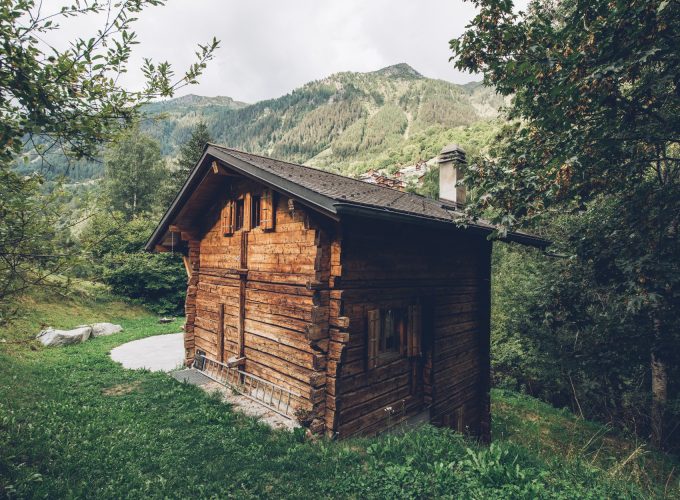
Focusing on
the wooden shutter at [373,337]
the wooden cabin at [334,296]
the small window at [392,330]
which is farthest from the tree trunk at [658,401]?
the wooden shutter at [373,337]

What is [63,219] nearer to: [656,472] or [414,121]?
[656,472]

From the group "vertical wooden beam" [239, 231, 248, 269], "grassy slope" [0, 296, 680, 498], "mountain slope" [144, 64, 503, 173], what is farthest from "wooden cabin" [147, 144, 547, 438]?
"mountain slope" [144, 64, 503, 173]

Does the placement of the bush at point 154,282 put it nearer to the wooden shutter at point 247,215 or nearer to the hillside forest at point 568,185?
the hillside forest at point 568,185

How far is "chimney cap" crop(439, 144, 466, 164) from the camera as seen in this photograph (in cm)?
1166

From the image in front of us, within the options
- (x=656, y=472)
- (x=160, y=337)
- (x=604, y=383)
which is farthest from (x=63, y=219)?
(x=604, y=383)

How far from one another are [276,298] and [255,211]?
2.36 m

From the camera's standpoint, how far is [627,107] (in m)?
5.63

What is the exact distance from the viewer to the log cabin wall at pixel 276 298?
6965 mm

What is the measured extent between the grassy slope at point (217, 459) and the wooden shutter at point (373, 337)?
143 centimetres

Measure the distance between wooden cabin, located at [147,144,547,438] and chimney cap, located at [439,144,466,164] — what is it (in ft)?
0.21

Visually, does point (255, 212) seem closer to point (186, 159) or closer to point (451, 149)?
point (451, 149)

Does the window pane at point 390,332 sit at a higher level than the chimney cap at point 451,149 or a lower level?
lower

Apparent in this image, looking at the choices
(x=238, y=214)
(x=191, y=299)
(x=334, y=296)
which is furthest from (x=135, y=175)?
(x=334, y=296)

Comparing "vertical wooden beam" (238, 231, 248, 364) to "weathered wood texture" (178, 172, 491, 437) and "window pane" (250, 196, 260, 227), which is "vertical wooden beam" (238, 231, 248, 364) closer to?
"weathered wood texture" (178, 172, 491, 437)
